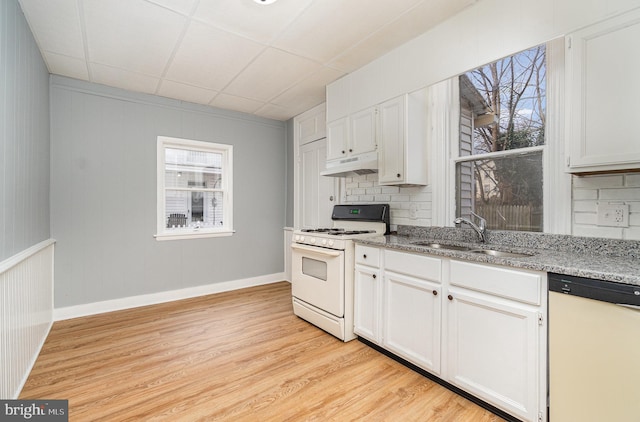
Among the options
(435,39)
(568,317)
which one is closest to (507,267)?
(568,317)

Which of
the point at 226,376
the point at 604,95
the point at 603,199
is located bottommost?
the point at 226,376

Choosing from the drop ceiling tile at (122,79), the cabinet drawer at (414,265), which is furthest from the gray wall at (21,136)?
the cabinet drawer at (414,265)

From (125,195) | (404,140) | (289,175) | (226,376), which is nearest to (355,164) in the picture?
(404,140)

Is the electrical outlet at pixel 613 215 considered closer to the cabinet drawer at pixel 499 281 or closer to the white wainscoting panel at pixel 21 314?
the cabinet drawer at pixel 499 281

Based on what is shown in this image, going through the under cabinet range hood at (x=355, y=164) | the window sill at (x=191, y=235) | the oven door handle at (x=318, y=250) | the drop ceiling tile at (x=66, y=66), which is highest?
the drop ceiling tile at (x=66, y=66)

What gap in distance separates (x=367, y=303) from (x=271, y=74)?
8.33 feet

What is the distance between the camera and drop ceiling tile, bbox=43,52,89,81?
9.20 ft

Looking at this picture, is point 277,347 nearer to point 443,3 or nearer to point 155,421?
point 155,421

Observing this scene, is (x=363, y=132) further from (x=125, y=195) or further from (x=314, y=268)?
(x=125, y=195)

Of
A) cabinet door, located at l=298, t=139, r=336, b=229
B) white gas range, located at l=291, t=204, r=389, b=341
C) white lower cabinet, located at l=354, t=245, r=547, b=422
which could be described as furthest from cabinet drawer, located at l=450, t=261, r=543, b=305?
cabinet door, located at l=298, t=139, r=336, b=229

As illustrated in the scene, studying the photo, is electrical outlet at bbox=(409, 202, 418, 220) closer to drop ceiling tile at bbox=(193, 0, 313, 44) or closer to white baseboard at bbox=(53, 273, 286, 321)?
drop ceiling tile at bbox=(193, 0, 313, 44)

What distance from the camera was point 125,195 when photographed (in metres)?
3.55

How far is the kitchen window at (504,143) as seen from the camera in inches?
82.5

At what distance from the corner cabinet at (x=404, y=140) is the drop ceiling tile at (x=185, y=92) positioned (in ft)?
7.46
